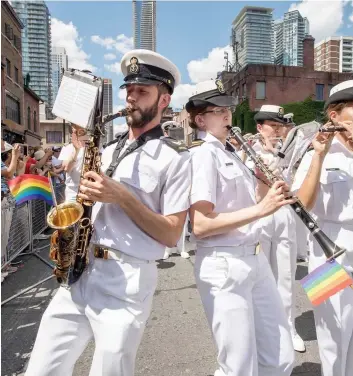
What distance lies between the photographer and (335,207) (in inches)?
100.0

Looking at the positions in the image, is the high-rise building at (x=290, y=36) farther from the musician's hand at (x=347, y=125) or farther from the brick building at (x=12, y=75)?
the musician's hand at (x=347, y=125)

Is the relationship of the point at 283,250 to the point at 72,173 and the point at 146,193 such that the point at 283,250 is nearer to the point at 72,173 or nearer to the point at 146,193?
the point at 146,193

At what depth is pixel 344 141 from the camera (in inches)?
104

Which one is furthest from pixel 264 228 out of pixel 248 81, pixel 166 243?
pixel 248 81

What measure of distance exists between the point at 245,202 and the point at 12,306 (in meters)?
3.74

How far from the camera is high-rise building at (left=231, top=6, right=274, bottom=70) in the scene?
143000 mm

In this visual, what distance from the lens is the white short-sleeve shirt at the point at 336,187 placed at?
2.51 metres

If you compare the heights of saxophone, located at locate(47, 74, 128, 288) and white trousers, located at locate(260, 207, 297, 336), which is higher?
saxophone, located at locate(47, 74, 128, 288)

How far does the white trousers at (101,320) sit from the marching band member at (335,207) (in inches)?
49.9

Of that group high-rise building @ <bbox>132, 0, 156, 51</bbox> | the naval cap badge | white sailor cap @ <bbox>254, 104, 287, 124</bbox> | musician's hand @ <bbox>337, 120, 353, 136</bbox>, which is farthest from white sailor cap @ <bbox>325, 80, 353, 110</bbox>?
high-rise building @ <bbox>132, 0, 156, 51</bbox>

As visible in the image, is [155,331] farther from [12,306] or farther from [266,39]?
[266,39]

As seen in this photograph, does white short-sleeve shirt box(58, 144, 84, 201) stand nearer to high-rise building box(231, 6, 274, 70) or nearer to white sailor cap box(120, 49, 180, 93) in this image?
white sailor cap box(120, 49, 180, 93)

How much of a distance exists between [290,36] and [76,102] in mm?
178050

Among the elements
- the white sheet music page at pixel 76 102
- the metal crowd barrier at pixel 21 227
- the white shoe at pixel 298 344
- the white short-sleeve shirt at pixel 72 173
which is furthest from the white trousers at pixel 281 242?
the metal crowd barrier at pixel 21 227
